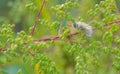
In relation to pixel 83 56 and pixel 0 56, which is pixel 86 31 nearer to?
pixel 83 56

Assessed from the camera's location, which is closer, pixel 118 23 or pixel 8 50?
pixel 8 50

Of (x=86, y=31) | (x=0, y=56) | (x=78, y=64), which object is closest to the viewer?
(x=78, y=64)

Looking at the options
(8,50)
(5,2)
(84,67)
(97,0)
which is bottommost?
(84,67)

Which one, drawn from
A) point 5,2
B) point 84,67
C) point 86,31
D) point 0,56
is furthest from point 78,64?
point 5,2

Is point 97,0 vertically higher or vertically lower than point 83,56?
higher

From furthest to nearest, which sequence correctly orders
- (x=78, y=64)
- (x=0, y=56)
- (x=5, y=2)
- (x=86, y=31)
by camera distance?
1. (x=5, y=2)
2. (x=0, y=56)
3. (x=86, y=31)
4. (x=78, y=64)

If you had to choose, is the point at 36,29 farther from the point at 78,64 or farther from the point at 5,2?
the point at 5,2
